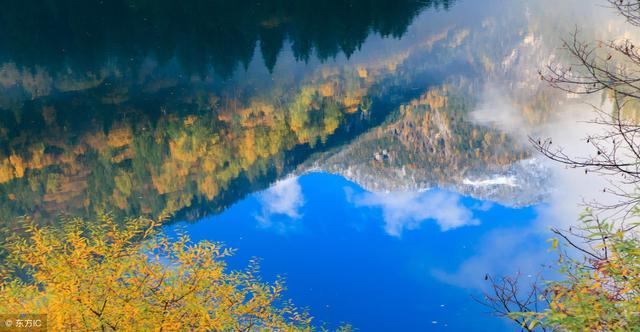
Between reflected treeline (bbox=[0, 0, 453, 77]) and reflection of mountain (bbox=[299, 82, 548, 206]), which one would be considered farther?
reflected treeline (bbox=[0, 0, 453, 77])

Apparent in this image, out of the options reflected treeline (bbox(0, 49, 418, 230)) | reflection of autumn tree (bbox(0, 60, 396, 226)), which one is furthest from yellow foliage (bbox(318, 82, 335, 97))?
reflection of autumn tree (bbox(0, 60, 396, 226))

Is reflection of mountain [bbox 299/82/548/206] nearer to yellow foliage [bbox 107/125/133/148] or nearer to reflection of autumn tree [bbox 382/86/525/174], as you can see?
reflection of autumn tree [bbox 382/86/525/174]

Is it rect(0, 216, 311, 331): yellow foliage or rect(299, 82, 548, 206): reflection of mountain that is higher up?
rect(299, 82, 548, 206): reflection of mountain

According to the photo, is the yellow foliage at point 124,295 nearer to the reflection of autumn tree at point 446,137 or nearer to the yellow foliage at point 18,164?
the yellow foliage at point 18,164

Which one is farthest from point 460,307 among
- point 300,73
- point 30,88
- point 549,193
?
→ point 30,88

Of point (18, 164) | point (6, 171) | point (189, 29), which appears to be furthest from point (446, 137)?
point (189, 29)

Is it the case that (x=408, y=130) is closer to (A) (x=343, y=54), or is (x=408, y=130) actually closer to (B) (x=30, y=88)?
(A) (x=343, y=54)

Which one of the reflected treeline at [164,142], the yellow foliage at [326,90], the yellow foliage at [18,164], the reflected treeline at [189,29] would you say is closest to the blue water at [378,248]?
the reflected treeline at [164,142]

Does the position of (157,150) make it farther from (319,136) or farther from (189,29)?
(189,29)
